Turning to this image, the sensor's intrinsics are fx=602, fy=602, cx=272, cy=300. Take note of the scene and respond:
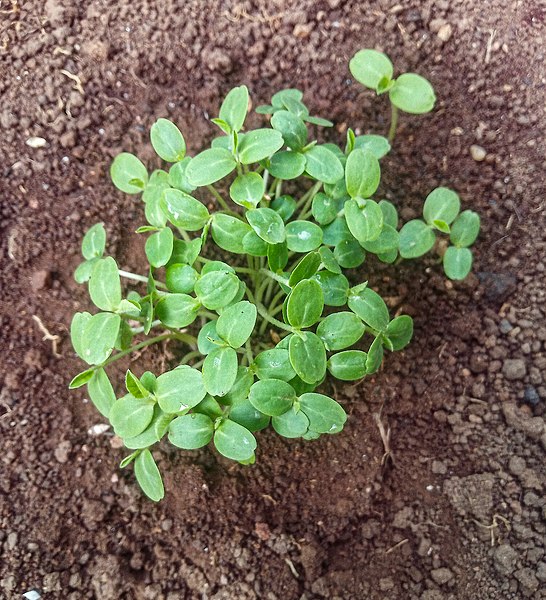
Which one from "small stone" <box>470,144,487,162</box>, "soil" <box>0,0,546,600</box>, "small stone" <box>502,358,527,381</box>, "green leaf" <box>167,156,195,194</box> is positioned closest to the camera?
"green leaf" <box>167,156,195,194</box>

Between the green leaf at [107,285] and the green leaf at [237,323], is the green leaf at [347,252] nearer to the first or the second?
the green leaf at [237,323]

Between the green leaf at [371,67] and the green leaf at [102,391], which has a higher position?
the green leaf at [371,67]

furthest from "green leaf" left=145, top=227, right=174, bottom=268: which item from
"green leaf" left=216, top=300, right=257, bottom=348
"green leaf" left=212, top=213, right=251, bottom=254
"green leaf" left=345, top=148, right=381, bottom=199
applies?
"green leaf" left=345, top=148, right=381, bottom=199

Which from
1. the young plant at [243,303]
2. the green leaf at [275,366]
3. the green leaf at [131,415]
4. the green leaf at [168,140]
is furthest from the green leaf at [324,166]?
the green leaf at [131,415]

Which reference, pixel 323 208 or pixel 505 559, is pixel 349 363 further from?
pixel 505 559

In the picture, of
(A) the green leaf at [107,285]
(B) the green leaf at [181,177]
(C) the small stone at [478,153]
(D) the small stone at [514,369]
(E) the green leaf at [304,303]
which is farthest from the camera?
(C) the small stone at [478,153]

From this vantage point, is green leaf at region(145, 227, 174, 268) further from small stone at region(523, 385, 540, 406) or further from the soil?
small stone at region(523, 385, 540, 406)
